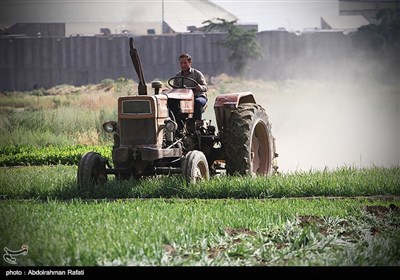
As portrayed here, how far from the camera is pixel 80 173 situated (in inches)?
574

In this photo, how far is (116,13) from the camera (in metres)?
20.7

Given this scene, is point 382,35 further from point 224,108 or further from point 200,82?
point 200,82

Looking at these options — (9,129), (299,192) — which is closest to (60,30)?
(9,129)

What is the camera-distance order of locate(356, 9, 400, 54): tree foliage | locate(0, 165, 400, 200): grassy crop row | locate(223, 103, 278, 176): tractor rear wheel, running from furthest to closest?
locate(356, 9, 400, 54): tree foliage < locate(223, 103, 278, 176): tractor rear wheel < locate(0, 165, 400, 200): grassy crop row

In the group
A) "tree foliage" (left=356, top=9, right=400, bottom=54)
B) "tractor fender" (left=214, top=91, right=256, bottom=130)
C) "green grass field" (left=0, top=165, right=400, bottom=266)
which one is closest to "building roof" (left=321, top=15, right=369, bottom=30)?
"tree foliage" (left=356, top=9, right=400, bottom=54)

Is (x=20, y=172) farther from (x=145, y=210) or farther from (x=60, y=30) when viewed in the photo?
(x=145, y=210)

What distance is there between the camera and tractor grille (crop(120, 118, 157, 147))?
1498 centimetres

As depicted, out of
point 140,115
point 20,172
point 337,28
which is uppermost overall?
point 337,28

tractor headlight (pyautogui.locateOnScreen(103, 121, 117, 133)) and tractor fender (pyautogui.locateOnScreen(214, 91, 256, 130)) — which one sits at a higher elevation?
tractor fender (pyautogui.locateOnScreen(214, 91, 256, 130))

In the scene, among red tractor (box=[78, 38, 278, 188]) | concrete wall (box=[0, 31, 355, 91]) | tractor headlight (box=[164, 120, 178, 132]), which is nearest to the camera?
red tractor (box=[78, 38, 278, 188])

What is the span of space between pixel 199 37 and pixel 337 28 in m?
10.6

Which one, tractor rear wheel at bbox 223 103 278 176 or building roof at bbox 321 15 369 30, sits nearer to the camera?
tractor rear wheel at bbox 223 103 278 176

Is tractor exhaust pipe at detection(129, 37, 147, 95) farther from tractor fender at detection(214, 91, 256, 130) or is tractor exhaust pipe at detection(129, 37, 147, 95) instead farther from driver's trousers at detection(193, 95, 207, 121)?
tractor fender at detection(214, 91, 256, 130)

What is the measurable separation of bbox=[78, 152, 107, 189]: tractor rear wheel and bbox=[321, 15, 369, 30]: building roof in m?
6.49
